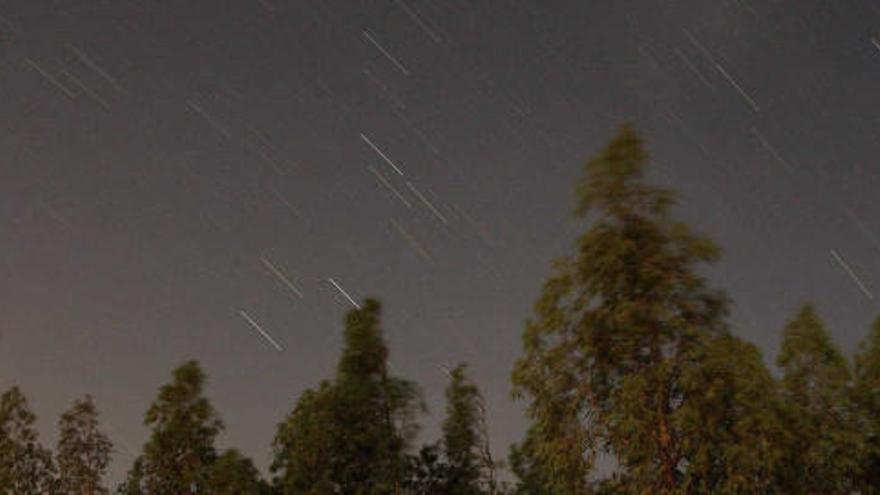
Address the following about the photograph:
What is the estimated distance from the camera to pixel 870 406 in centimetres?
3934

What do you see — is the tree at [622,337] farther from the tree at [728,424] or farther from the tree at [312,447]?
the tree at [312,447]

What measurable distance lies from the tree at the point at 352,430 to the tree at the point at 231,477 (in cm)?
166

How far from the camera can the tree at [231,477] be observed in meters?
40.5

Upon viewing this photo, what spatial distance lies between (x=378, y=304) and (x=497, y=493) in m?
14.9

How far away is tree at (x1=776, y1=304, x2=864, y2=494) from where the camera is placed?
37.3 m

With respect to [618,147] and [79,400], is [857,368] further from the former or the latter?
[79,400]

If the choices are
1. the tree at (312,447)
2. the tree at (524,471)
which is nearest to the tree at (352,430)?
the tree at (312,447)

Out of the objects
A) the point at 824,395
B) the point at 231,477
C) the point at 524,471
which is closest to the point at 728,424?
the point at 824,395

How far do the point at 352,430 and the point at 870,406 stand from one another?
20.5 m

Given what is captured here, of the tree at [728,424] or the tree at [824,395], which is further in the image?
the tree at [824,395]

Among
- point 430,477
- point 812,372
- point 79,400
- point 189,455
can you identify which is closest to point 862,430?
point 812,372

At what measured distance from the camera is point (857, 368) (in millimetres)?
40375

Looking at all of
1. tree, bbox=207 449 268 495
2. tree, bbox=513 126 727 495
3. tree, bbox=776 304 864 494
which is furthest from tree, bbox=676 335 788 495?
tree, bbox=207 449 268 495

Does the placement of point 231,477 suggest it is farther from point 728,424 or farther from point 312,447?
point 728,424
